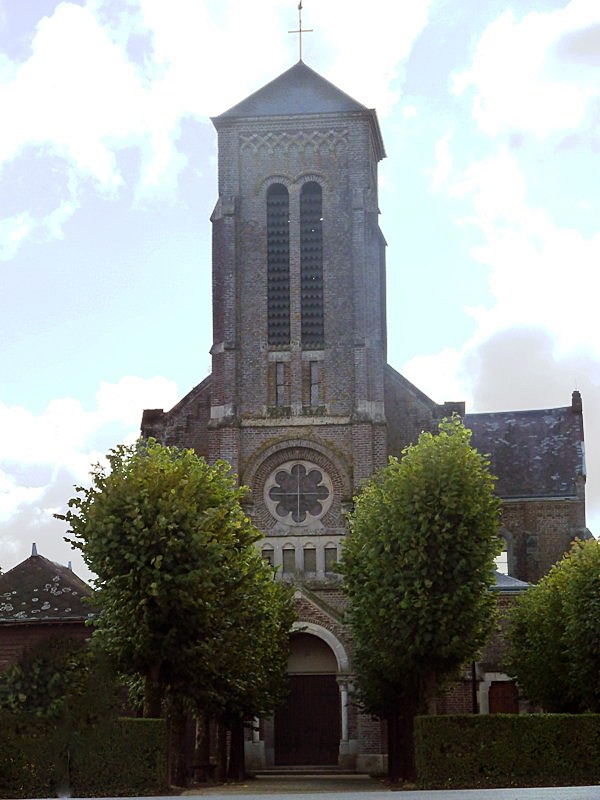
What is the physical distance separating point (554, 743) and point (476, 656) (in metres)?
6.41

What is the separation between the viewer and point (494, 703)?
57.8m

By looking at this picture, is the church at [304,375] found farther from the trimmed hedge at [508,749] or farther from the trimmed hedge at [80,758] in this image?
the trimmed hedge at [80,758]

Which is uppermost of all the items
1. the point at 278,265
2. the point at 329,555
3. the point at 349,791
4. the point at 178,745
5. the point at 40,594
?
the point at 278,265

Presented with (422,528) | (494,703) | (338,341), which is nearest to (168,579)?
(422,528)

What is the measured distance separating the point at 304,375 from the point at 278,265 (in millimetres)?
4544

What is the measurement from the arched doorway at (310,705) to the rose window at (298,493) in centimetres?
476

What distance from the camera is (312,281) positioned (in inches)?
2218

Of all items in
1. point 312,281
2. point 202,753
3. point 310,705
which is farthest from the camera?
point 312,281

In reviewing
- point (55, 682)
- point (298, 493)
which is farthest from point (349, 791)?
point (298, 493)

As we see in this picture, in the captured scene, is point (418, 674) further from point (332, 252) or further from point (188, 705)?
point (332, 252)

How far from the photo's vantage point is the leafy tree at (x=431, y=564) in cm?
3728

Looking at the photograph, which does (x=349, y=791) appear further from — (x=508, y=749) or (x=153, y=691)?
(x=153, y=691)

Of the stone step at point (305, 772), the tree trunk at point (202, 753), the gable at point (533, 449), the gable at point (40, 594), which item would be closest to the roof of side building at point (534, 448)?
the gable at point (533, 449)

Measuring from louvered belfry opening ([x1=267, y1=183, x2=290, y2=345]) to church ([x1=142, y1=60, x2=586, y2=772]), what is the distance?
5 centimetres
